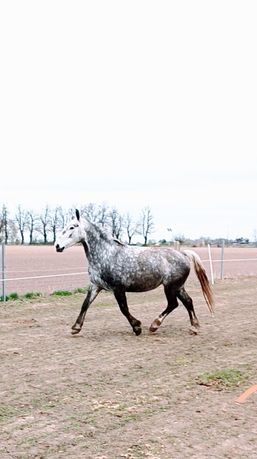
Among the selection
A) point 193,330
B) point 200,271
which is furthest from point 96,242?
point 193,330

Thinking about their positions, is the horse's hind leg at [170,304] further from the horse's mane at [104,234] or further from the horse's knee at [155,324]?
the horse's mane at [104,234]

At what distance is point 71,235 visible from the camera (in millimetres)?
7750

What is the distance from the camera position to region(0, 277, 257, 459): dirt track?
3.77m

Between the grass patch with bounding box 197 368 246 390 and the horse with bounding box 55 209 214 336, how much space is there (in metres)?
2.20

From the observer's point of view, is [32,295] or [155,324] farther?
[32,295]

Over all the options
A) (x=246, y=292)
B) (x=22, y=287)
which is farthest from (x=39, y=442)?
(x=22, y=287)

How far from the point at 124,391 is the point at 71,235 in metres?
3.13

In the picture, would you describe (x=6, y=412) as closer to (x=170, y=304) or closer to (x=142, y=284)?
(x=142, y=284)

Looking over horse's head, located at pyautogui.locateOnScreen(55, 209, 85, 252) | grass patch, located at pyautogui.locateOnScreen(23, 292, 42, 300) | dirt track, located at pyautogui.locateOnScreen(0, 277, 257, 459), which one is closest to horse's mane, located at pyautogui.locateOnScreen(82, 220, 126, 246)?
horse's head, located at pyautogui.locateOnScreen(55, 209, 85, 252)

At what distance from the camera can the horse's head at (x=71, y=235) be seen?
25.1 ft

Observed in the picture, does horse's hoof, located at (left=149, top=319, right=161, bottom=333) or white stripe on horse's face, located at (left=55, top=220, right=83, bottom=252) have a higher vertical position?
white stripe on horse's face, located at (left=55, top=220, right=83, bottom=252)

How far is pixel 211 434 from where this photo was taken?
3992 mm

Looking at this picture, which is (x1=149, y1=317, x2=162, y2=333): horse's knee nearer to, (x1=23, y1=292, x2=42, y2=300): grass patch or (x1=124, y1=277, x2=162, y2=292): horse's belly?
(x1=124, y1=277, x2=162, y2=292): horse's belly

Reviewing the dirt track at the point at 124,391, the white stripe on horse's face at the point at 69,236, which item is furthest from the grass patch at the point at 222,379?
the white stripe on horse's face at the point at 69,236
